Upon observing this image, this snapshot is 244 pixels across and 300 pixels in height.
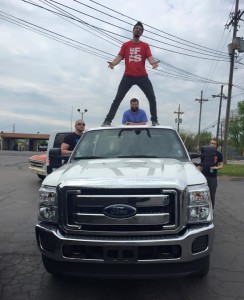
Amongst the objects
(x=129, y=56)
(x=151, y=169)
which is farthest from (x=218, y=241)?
(x=129, y=56)

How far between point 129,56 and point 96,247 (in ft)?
16.7

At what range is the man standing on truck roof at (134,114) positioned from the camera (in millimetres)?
7352

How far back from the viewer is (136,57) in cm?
779

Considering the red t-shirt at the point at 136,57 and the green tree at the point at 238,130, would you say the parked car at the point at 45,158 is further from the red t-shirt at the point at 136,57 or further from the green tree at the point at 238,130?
the green tree at the point at 238,130

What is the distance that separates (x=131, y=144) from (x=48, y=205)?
1.79 meters

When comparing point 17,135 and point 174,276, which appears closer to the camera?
point 174,276

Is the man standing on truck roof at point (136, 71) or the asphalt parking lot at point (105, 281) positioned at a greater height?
the man standing on truck roof at point (136, 71)

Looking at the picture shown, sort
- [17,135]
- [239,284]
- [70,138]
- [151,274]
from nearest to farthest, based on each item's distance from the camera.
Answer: [151,274], [239,284], [70,138], [17,135]

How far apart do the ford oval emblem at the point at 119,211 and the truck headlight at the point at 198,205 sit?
563mm

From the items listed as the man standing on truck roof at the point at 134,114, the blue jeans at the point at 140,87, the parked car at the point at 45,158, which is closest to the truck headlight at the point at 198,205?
the man standing on truck roof at the point at 134,114

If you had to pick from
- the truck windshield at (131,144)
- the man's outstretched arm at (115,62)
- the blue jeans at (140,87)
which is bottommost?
the truck windshield at (131,144)

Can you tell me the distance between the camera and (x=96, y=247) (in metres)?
3.59

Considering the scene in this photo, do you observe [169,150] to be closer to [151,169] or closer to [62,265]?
[151,169]

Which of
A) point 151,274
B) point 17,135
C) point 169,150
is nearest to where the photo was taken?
point 151,274
